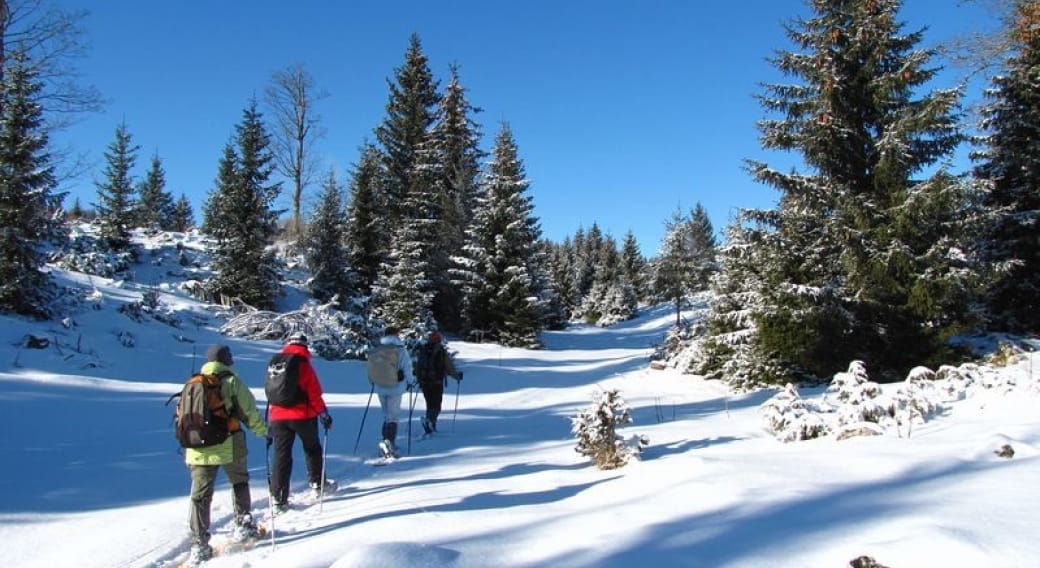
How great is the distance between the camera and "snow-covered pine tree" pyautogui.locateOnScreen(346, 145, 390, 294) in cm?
3022

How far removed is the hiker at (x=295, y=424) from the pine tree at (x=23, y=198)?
1162 centimetres

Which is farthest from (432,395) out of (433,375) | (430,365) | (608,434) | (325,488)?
(608,434)

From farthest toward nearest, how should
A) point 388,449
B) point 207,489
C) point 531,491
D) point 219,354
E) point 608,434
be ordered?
point 388,449
point 608,434
point 531,491
point 219,354
point 207,489

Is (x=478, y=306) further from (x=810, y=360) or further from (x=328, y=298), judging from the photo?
(x=810, y=360)

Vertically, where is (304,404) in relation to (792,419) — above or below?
above

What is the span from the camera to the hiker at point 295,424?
18.9ft

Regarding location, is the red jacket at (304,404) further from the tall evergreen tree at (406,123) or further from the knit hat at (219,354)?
the tall evergreen tree at (406,123)

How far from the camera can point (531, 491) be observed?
6.23 meters

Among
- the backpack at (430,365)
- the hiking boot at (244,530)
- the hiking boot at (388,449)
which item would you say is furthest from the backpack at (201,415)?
the backpack at (430,365)

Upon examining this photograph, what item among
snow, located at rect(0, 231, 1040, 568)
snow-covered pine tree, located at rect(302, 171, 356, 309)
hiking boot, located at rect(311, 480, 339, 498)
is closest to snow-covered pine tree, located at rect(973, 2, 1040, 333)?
snow, located at rect(0, 231, 1040, 568)

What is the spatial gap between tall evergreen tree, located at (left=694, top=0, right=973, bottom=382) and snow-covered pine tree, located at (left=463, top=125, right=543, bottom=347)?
14587mm

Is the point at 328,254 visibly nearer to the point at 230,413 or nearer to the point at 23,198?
the point at 23,198

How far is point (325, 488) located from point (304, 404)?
3.66ft

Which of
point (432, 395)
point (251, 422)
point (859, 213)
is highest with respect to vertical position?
point (859, 213)
